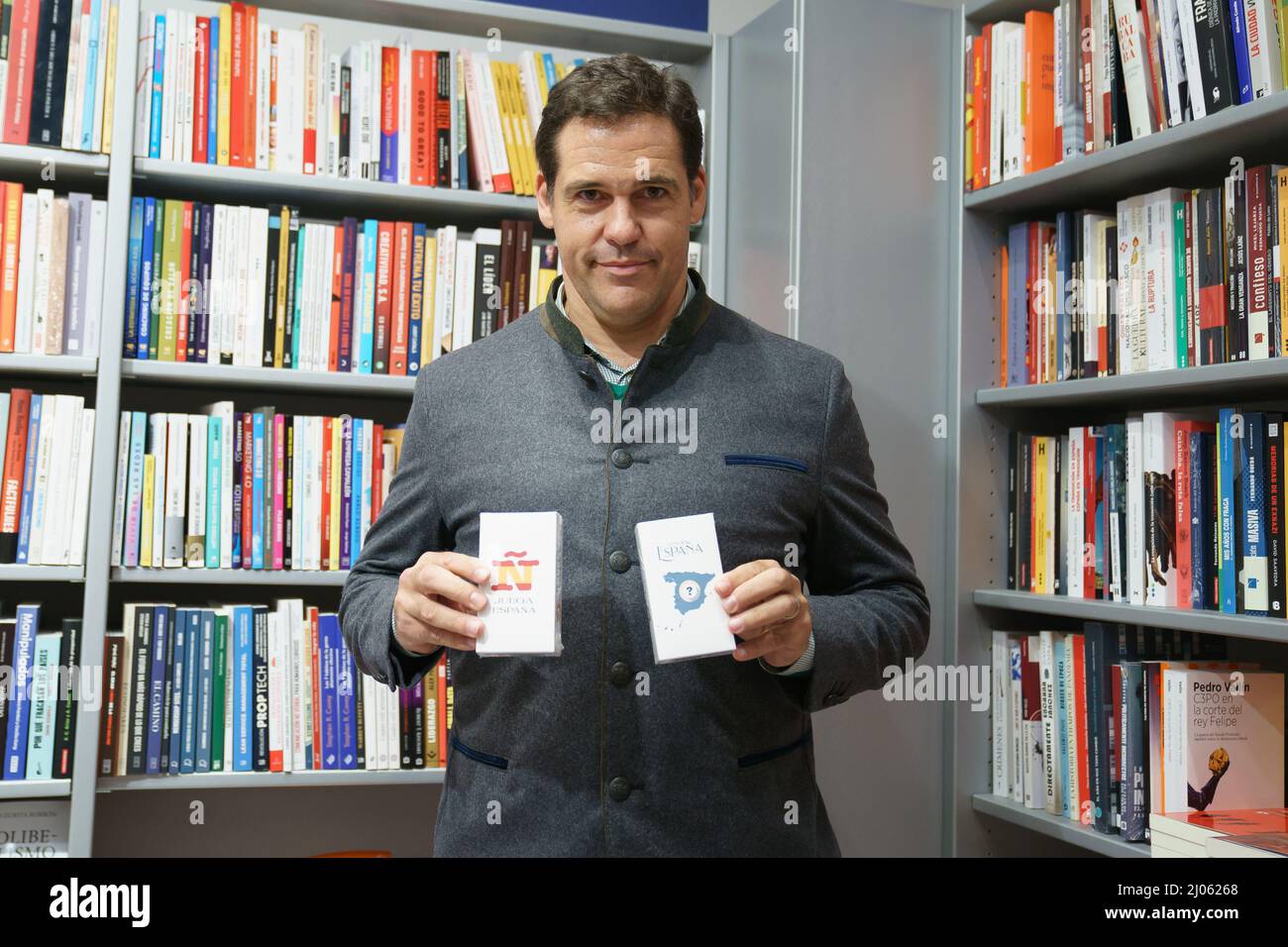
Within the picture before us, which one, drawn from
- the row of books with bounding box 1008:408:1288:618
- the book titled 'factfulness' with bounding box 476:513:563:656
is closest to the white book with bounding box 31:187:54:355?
the book titled 'factfulness' with bounding box 476:513:563:656

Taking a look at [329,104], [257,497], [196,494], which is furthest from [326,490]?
[329,104]

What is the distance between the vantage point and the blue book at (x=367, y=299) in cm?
216

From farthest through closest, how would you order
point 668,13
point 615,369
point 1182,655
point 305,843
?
point 668,13 → point 305,843 → point 1182,655 → point 615,369

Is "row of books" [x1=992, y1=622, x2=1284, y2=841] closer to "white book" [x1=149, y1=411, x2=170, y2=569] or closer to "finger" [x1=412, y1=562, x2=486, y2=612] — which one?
"finger" [x1=412, y1=562, x2=486, y2=612]

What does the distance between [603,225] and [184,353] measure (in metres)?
1.12

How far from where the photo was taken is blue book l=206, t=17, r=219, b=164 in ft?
6.82

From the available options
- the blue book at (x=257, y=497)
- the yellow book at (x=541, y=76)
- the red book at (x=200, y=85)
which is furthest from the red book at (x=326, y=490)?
the yellow book at (x=541, y=76)

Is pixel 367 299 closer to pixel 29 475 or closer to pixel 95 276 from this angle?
pixel 95 276

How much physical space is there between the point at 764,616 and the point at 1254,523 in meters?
1.00

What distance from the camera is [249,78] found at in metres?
2.09

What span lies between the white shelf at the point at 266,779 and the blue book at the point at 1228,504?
1395 mm

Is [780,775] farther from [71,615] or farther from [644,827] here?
[71,615]

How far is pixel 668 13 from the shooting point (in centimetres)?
258

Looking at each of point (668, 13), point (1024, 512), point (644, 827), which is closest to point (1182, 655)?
point (1024, 512)
